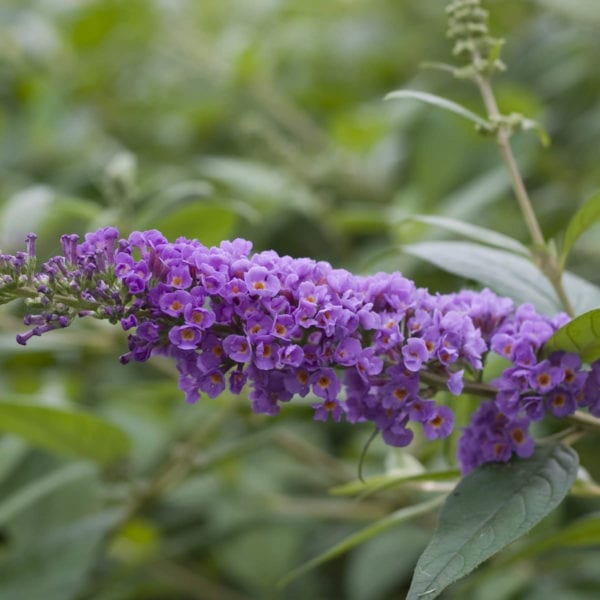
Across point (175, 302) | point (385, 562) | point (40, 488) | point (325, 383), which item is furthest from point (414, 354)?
point (385, 562)

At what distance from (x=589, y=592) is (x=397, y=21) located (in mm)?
2710

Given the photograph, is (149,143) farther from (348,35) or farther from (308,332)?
(308,332)

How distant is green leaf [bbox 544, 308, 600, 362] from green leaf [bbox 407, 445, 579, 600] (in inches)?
6.6

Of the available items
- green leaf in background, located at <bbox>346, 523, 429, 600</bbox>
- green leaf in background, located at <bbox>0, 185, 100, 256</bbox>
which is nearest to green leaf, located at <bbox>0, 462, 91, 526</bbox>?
green leaf in background, located at <bbox>0, 185, 100, 256</bbox>

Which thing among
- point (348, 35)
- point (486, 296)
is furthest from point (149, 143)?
point (486, 296)

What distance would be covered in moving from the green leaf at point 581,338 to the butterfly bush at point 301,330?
0.05 feet

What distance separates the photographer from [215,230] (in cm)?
259

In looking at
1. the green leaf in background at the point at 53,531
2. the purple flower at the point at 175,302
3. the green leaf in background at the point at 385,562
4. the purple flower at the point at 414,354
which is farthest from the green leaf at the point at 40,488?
the purple flower at the point at 414,354

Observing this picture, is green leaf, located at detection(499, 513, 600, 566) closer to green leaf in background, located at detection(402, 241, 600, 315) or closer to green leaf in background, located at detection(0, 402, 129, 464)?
green leaf in background, located at detection(402, 241, 600, 315)

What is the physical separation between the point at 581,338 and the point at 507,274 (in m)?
0.39

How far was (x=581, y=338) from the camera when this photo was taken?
1.48m

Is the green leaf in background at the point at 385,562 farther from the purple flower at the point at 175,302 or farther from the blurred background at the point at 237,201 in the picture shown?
the purple flower at the point at 175,302

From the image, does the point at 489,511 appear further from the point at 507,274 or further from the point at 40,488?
the point at 40,488

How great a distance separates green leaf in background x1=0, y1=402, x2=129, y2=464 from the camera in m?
2.29
